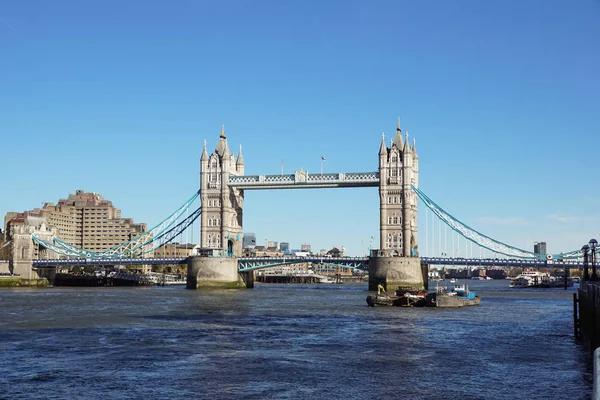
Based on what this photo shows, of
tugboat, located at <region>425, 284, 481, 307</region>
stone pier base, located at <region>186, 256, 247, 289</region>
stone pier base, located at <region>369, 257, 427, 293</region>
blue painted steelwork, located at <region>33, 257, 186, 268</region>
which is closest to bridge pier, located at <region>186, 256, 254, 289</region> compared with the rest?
stone pier base, located at <region>186, 256, 247, 289</region>

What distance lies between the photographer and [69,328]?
49438 mm

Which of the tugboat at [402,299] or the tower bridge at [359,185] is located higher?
the tower bridge at [359,185]

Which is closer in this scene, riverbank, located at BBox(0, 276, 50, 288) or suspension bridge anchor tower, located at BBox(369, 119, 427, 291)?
suspension bridge anchor tower, located at BBox(369, 119, 427, 291)

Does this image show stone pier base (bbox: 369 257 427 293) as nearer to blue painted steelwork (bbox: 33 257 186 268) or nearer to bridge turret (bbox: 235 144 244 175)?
blue painted steelwork (bbox: 33 257 186 268)

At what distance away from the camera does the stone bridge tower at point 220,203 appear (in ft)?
430

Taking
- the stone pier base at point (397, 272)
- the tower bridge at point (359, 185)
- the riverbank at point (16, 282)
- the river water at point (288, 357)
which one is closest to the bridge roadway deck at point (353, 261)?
the tower bridge at point (359, 185)

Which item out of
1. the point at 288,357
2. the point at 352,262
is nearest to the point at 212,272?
the point at 352,262

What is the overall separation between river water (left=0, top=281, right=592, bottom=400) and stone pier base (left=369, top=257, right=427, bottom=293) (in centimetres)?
4699

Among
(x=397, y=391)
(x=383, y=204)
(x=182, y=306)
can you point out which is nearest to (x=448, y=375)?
(x=397, y=391)

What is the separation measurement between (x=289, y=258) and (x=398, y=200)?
1908 cm

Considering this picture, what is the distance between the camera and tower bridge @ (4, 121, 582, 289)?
114750 mm

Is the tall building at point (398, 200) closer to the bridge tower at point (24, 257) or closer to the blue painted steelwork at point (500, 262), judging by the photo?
the blue painted steelwork at point (500, 262)

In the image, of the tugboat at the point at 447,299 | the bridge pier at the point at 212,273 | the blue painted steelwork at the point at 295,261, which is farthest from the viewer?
the bridge pier at the point at 212,273

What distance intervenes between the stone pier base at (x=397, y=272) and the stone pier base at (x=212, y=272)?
75.0 ft
